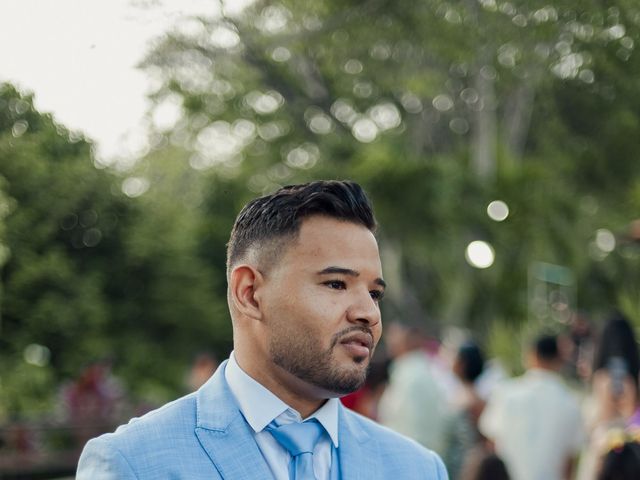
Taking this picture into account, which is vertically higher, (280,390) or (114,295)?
(114,295)

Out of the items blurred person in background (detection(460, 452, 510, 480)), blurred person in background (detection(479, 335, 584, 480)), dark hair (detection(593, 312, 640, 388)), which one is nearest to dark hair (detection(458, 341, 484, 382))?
blurred person in background (detection(479, 335, 584, 480))

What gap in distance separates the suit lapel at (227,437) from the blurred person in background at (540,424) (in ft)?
15.3

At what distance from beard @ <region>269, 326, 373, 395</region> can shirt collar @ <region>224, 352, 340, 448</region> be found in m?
0.07

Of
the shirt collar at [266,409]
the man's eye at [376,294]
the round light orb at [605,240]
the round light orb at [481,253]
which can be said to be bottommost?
the shirt collar at [266,409]

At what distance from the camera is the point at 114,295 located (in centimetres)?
491

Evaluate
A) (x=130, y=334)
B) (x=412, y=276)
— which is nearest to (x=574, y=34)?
(x=130, y=334)

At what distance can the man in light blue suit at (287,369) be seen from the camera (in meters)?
2.13

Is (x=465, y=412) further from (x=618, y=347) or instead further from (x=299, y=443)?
(x=299, y=443)

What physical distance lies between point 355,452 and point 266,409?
19 centimetres

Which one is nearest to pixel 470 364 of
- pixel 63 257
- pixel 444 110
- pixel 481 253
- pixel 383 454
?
pixel 444 110

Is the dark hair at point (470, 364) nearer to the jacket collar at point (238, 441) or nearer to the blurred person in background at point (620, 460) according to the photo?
the blurred person in background at point (620, 460)

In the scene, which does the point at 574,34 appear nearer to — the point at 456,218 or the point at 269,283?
the point at 269,283

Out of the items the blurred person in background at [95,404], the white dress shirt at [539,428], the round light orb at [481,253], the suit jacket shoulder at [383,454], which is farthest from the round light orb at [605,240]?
the suit jacket shoulder at [383,454]

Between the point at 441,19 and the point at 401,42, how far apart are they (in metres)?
0.44
